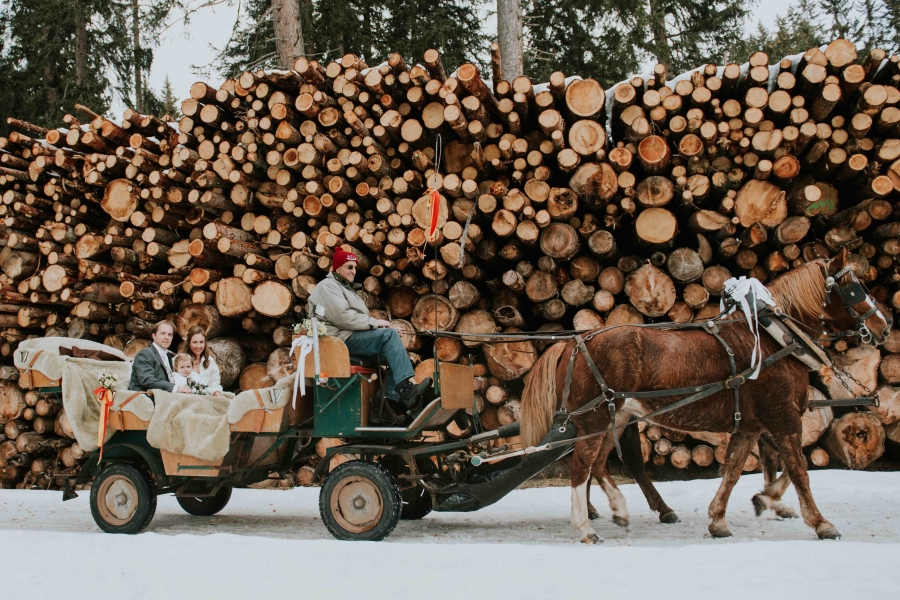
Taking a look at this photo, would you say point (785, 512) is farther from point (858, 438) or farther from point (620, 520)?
point (858, 438)

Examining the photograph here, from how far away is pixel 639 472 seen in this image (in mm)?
5484

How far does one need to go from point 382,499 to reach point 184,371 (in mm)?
2340

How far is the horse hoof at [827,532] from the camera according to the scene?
430 cm

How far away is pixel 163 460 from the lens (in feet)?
16.7

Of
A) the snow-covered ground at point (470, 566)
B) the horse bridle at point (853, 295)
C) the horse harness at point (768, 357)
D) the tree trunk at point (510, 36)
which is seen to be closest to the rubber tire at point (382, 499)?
the snow-covered ground at point (470, 566)

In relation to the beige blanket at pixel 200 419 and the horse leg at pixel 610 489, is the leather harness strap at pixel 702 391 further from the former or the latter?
the beige blanket at pixel 200 419

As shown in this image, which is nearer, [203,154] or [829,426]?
[829,426]

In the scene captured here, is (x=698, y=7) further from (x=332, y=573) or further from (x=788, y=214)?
(x=332, y=573)

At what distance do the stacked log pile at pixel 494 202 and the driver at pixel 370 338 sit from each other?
814 millimetres

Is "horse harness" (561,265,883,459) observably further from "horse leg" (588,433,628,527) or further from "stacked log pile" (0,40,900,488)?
"stacked log pile" (0,40,900,488)

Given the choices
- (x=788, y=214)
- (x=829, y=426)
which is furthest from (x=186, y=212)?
(x=829, y=426)

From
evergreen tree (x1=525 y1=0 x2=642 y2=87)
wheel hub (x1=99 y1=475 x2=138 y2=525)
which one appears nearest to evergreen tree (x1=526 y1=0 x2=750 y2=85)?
evergreen tree (x1=525 y1=0 x2=642 y2=87)

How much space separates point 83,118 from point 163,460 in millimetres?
12307

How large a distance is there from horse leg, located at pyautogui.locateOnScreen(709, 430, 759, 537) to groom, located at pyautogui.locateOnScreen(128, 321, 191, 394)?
394 cm
